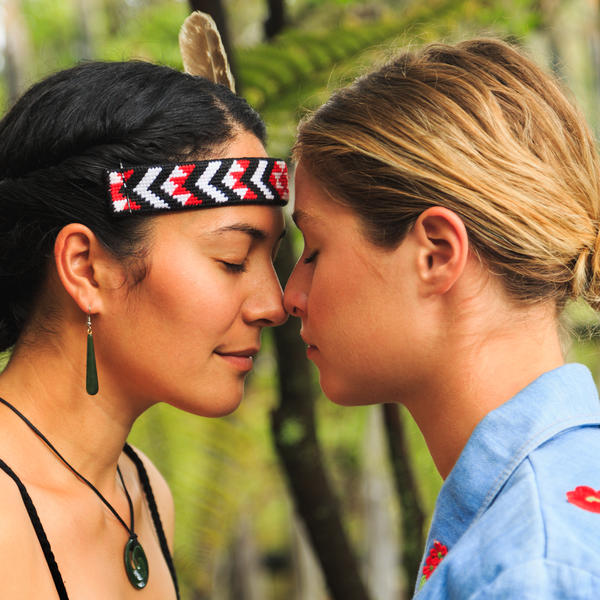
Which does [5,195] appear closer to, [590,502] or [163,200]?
[163,200]

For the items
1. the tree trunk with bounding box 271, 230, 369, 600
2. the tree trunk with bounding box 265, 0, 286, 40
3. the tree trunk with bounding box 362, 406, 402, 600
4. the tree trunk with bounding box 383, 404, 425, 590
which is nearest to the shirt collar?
the tree trunk with bounding box 271, 230, 369, 600

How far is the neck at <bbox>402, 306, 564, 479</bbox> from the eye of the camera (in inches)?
65.8

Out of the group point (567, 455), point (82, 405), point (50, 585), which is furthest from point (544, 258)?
point (50, 585)

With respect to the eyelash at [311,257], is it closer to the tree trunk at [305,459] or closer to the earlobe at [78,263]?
the earlobe at [78,263]

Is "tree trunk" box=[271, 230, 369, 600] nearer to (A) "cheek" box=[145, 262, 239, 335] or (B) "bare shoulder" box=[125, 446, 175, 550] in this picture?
(B) "bare shoulder" box=[125, 446, 175, 550]

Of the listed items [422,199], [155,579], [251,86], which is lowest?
[155,579]

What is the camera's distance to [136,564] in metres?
2.04

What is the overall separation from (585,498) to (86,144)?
1.29 meters

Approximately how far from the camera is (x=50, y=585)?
170 cm

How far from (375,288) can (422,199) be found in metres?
0.23

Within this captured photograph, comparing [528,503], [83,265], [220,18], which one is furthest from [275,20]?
[528,503]

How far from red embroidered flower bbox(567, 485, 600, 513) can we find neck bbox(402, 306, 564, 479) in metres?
0.31

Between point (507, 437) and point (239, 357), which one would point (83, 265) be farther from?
point (507, 437)

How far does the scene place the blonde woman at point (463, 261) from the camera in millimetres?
1610
